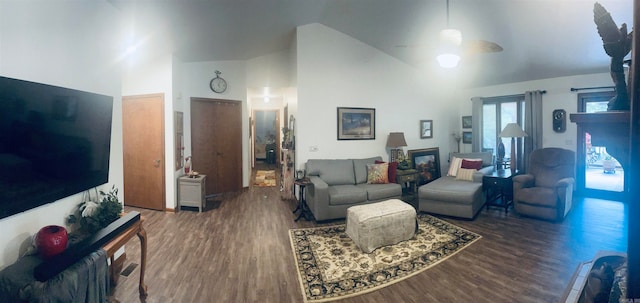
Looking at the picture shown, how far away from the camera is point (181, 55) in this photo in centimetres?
448

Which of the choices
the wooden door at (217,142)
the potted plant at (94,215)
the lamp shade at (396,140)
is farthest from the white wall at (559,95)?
the potted plant at (94,215)

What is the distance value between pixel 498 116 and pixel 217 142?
620 cm

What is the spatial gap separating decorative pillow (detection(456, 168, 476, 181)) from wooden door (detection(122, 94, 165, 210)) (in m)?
5.05

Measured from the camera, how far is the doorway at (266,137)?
9.89 metres

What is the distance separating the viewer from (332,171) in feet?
15.2

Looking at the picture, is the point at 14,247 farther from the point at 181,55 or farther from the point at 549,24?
the point at 549,24

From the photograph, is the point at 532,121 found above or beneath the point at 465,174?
above

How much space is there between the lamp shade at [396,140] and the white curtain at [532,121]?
2656 mm

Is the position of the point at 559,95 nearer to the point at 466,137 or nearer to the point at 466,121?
the point at 466,121

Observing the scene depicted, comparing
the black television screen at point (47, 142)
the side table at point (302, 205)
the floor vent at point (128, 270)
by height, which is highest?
the black television screen at point (47, 142)

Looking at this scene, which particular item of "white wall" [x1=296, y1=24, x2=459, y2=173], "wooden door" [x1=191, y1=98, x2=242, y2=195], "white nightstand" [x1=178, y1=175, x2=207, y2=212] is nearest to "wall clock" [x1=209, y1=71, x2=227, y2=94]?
"wooden door" [x1=191, y1=98, x2=242, y2=195]

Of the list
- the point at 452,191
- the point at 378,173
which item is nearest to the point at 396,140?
the point at 378,173

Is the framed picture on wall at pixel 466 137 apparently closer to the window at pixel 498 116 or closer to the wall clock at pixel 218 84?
the window at pixel 498 116

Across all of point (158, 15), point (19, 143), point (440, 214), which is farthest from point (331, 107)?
point (19, 143)
